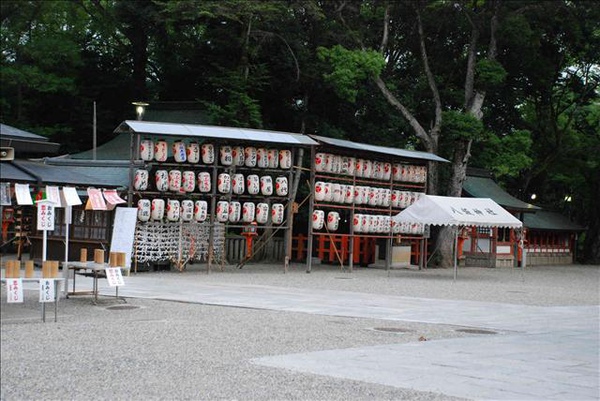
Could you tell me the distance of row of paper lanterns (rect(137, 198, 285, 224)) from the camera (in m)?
22.6

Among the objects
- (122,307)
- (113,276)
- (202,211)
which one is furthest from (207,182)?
(113,276)

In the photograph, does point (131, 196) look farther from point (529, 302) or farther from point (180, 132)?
point (529, 302)

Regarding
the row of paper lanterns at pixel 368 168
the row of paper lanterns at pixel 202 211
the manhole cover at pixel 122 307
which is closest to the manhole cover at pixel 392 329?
the manhole cover at pixel 122 307

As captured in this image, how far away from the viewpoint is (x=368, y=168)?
27.8 metres

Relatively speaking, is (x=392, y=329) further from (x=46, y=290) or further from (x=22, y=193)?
(x=22, y=193)

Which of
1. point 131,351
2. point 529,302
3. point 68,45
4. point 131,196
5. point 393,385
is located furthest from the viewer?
point 68,45

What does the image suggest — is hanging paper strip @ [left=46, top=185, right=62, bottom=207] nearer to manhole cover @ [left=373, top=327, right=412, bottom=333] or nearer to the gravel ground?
the gravel ground

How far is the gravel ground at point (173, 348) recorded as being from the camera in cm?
711

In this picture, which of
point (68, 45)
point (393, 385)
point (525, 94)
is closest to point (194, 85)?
point (68, 45)

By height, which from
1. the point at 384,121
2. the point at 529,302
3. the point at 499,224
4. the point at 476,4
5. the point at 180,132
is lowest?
the point at 529,302

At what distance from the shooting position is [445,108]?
120 ft

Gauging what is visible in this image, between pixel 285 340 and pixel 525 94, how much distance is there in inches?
1264

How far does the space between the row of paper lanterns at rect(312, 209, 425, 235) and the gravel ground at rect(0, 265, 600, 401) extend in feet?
28.7

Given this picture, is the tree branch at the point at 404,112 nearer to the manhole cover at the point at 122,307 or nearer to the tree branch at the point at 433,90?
the tree branch at the point at 433,90
